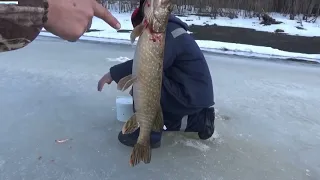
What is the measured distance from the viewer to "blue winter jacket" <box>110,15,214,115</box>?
2436 millimetres

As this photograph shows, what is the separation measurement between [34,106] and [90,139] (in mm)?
655

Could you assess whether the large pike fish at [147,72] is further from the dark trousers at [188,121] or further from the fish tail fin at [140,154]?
the dark trousers at [188,121]

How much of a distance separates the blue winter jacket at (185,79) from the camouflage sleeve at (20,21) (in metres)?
1.38

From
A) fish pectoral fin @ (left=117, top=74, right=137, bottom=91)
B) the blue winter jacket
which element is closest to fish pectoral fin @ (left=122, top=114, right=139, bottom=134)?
fish pectoral fin @ (left=117, top=74, right=137, bottom=91)

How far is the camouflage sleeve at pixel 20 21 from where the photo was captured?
40.2 inches

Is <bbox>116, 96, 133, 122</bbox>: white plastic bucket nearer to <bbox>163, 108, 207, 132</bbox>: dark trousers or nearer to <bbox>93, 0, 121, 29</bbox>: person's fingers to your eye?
<bbox>163, 108, 207, 132</bbox>: dark trousers

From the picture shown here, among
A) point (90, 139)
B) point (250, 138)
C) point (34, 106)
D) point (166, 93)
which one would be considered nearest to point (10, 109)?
point (34, 106)

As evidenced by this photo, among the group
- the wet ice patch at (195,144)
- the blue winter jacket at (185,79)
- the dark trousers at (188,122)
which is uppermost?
the blue winter jacket at (185,79)

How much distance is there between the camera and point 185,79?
2475mm

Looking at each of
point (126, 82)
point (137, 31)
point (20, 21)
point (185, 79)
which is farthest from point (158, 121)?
point (20, 21)

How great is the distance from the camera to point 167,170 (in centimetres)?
217

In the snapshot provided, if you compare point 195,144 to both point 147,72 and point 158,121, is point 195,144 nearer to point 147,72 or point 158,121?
point 158,121

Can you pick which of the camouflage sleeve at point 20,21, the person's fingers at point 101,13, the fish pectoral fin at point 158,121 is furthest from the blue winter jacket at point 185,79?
the camouflage sleeve at point 20,21

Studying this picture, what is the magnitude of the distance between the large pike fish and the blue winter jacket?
1.77 ft
